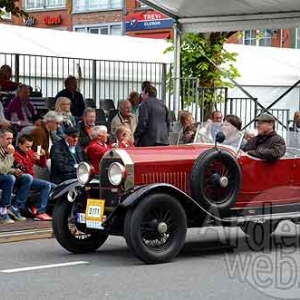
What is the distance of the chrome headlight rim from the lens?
979 centimetres

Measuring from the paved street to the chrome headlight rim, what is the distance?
36.7 inches

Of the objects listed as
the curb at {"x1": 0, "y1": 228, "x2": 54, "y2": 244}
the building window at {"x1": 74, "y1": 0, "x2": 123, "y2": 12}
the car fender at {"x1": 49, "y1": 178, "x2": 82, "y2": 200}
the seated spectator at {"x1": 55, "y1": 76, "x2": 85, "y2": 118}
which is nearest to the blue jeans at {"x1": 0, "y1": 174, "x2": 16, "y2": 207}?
the curb at {"x1": 0, "y1": 228, "x2": 54, "y2": 244}

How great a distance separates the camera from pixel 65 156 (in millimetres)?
13656

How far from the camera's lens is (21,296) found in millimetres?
7852

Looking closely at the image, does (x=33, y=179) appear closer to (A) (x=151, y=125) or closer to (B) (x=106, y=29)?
(A) (x=151, y=125)

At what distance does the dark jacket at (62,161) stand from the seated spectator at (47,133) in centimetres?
49

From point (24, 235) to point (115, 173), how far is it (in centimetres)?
270

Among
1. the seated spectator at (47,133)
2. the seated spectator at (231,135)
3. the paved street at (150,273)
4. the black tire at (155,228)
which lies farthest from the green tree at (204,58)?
the black tire at (155,228)

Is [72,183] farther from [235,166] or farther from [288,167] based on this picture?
[288,167]

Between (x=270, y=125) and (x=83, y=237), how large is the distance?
9.29ft

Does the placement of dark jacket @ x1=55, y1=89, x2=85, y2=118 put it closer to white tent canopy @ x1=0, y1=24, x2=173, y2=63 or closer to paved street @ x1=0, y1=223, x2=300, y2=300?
white tent canopy @ x1=0, y1=24, x2=173, y2=63

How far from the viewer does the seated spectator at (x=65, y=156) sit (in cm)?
1360

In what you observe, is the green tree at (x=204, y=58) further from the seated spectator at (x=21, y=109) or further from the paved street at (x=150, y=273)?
the paved street at (x=150, y=273)

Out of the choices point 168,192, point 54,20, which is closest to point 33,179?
point 168,192
